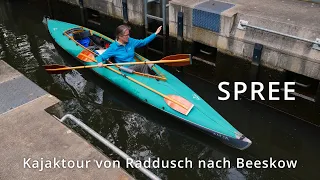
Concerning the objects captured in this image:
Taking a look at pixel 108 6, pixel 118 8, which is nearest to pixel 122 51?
pixel 118 8

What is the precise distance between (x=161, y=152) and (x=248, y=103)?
238 centimetres

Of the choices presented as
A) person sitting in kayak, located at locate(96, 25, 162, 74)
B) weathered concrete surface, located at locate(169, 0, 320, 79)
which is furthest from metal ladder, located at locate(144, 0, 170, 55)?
person sitting in kayak, located at locate(96, 25, 162, 74)

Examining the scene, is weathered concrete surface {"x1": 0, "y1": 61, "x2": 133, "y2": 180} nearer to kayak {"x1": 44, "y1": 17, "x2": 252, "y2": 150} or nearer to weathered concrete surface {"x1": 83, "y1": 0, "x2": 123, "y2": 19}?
kayak {"x1": 44, "y1": 17, "x2": 252, "y2": 150}

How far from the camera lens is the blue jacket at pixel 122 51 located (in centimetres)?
669

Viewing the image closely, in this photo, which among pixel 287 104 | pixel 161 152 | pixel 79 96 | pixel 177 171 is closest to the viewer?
pixel 177 171

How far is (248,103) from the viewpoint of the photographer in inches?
271

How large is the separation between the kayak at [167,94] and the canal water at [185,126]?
1.16 ft

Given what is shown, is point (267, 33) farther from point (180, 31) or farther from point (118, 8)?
point (118, 8)

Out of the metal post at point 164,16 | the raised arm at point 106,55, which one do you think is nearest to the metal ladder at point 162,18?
the metal post at point 164,16

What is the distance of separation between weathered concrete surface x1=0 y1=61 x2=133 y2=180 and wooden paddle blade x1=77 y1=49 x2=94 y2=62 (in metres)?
3.88

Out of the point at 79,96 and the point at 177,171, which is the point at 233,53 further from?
the point at 79,96

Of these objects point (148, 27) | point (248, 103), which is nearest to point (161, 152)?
point (248, 103)

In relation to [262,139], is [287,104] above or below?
above

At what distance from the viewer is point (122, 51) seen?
6785 mm
